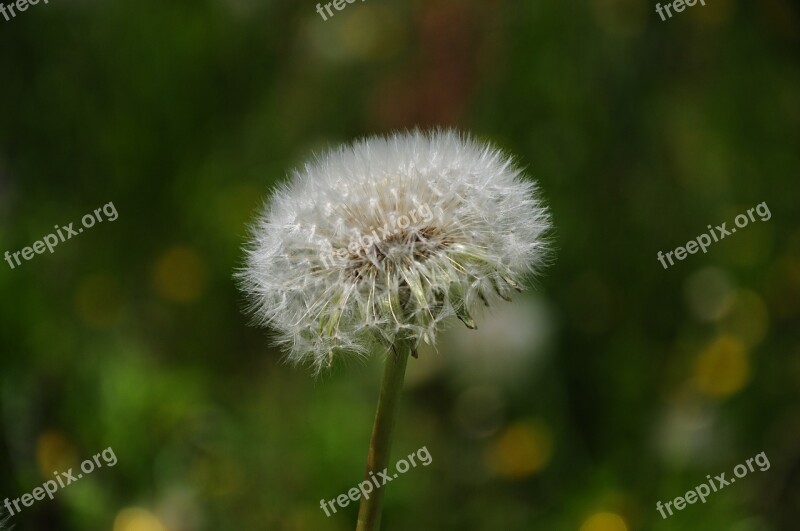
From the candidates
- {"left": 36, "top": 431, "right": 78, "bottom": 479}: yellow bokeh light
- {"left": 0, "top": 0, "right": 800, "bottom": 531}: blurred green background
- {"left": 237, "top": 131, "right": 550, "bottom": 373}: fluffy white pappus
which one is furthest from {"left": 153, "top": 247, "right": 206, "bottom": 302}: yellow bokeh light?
{"left": 237, "top": 131, "right": 550, "bottom": 373}: fluffy white pappus

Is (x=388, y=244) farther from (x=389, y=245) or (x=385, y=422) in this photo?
(x=385, y=422)

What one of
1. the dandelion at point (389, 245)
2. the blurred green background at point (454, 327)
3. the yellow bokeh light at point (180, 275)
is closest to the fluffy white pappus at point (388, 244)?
the dandelion at point (389, 245)

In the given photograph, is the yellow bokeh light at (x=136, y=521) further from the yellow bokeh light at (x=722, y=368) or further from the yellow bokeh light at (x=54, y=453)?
the yellow bokeh light at (x=722, y=368)

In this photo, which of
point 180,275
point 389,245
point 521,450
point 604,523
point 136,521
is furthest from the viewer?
point 180,275

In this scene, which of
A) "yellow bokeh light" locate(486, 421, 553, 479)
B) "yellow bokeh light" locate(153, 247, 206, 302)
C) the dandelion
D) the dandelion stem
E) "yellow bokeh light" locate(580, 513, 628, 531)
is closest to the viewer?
the dandelion stem

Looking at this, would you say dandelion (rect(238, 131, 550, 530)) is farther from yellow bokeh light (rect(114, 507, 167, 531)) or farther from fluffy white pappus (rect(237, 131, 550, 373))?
yellow bokeh light (rect(114, 507, 167, 531))

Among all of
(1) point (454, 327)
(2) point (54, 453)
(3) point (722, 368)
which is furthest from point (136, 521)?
(3) point (722, 368)

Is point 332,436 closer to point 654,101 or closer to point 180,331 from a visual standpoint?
point 180,331
